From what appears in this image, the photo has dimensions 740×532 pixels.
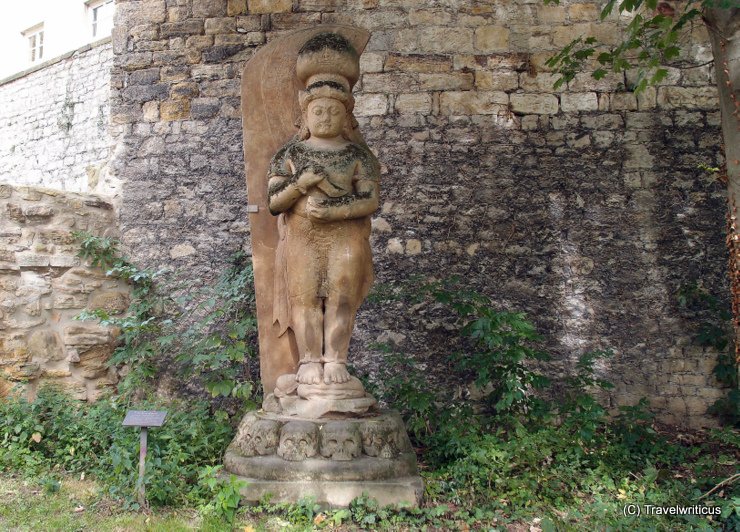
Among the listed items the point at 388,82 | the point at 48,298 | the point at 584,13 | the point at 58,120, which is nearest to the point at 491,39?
the point at 584,13

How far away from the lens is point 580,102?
545cm

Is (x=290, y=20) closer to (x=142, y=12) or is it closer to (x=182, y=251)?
(x=142, y=12)

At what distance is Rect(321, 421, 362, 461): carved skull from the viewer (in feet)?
9.25

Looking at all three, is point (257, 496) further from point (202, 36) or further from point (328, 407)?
point (202, 36)

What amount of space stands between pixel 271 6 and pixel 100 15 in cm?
724

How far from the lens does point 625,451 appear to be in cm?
392

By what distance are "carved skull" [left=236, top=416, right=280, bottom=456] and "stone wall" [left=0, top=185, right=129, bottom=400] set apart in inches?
94.8

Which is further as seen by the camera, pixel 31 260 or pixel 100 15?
pixel 100 15

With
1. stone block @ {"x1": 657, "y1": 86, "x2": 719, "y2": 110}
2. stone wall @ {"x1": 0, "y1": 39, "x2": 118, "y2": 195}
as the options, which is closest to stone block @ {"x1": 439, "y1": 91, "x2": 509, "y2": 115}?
stone block @ {"x1": 657, "y1": 86, "x2": 719, "y2": 110}

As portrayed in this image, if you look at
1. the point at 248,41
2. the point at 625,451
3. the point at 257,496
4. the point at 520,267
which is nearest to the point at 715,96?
the point at 520,267

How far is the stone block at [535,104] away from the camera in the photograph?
5453mm

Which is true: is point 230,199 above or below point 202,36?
below

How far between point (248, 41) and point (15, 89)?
6.27 meters

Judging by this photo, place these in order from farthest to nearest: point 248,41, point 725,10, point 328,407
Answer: point 248,41, point 725,10, point 328,407
